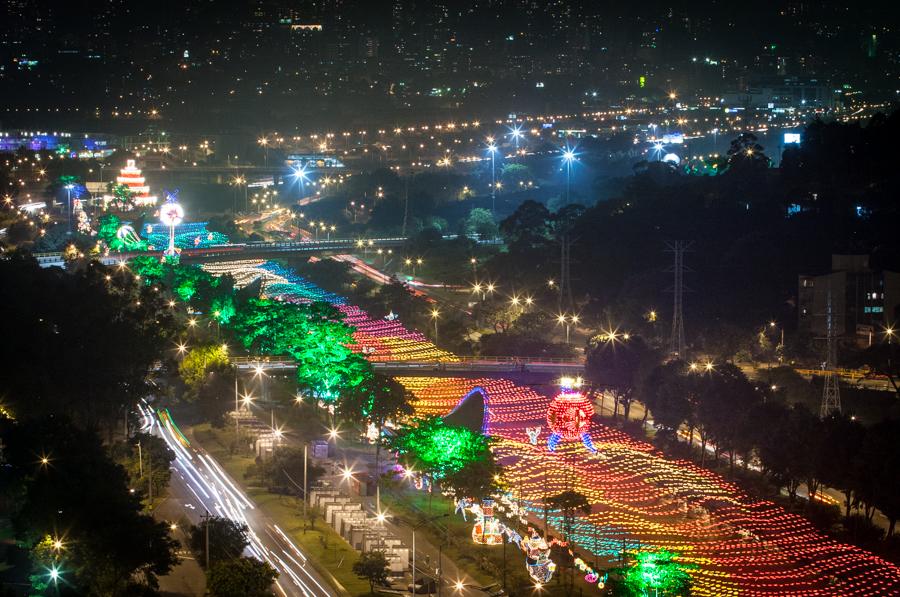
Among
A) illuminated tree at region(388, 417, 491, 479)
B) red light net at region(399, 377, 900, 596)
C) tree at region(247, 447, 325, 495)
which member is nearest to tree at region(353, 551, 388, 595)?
red light net at region(399, 377, 900, 596)

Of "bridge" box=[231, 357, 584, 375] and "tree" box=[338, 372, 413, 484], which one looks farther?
"bridge" box=[231, 357, 584, 375]

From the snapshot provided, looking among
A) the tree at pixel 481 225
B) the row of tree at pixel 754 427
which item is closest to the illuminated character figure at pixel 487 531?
the row of tree at pixel 754 427

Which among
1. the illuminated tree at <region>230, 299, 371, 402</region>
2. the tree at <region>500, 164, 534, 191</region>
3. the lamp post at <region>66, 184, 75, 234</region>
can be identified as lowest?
the illuminated tree at <region>230, 299, 371, 402</region>

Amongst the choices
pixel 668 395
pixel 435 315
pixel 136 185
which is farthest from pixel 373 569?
pixel 136 185

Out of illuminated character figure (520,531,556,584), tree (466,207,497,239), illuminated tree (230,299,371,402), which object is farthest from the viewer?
tree (466,207,497,239)

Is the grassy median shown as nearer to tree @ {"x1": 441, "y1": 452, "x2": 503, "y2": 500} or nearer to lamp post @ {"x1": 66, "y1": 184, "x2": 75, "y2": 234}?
tree @ {"x1": 441, "y1": 452, "x2": 503, "y2": 500}

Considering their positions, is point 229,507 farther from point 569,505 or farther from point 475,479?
point 569,505

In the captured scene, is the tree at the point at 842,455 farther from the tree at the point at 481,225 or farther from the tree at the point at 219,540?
the tree at the point at 481,225
